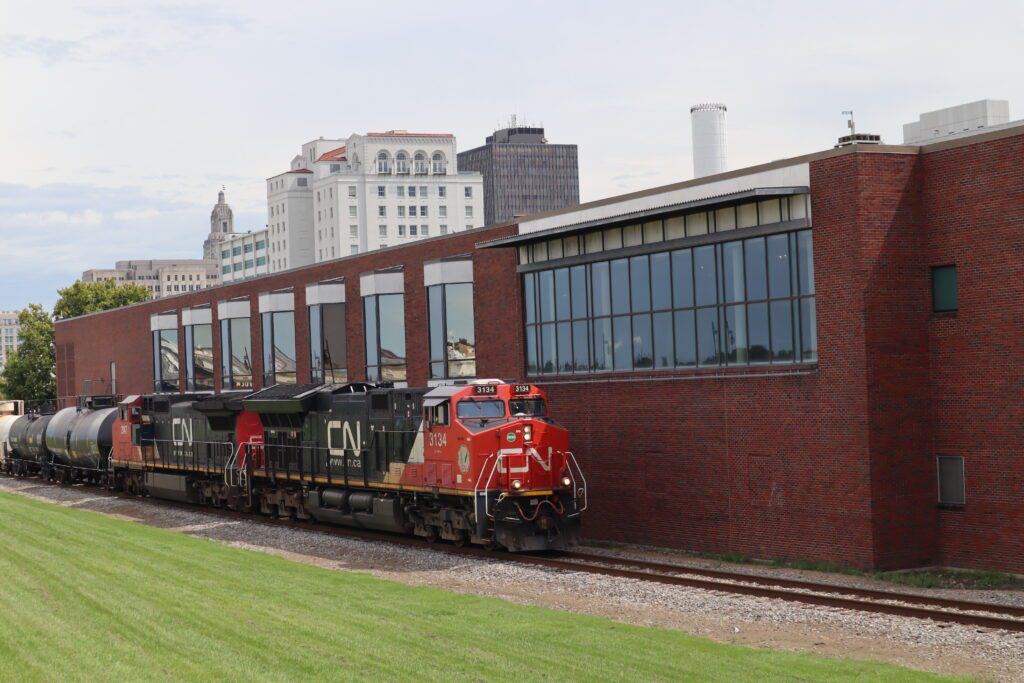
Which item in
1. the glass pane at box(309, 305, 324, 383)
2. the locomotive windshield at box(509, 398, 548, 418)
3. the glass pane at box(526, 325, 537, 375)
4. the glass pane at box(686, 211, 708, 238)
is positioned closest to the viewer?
the locomotive windshield at box(509, 398, 548, 418)

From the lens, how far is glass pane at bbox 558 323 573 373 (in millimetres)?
33188

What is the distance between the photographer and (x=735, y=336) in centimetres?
2736

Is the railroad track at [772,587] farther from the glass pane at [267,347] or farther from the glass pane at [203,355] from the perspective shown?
the glass pane at [203,355]

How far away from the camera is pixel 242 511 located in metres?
40.0

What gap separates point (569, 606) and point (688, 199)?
39.1 ft

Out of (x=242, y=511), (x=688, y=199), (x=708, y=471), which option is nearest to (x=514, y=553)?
(x=708, y=471)

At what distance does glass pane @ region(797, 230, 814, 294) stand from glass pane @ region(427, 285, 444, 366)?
1626 centimetres

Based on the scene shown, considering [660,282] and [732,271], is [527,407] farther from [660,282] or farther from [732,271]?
[732,271]

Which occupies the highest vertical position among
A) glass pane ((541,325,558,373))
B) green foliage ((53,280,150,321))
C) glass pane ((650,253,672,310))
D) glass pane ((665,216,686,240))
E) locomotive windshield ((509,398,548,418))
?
green foliage ((53,280,150,321))

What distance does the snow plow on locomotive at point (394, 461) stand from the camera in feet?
87.9

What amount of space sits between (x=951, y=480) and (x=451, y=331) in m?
19.0

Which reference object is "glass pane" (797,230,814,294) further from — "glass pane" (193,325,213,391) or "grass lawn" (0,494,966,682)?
"glass pane" (193,325,213,391)

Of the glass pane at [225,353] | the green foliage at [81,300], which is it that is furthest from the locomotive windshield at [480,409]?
the green foliage at [81,300]

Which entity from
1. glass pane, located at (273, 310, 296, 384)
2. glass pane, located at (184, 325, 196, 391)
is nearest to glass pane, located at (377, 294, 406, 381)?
glass pane, located at (273, 310, 296, 384)
